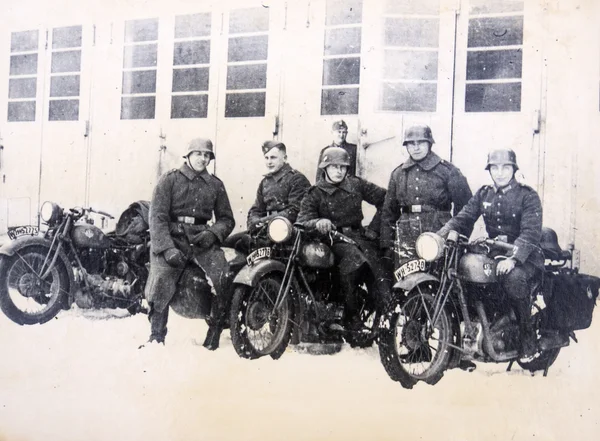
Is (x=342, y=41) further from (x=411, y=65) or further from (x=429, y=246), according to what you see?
(x=429, y=246)

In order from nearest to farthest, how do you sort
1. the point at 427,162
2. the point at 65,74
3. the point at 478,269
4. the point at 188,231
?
the point at 478,269 < the point at 427,162 < the point at 188,231 < the point at 65,74

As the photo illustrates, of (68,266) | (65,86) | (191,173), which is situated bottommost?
(68,266)

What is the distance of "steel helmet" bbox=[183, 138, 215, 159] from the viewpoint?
3213 millimetres

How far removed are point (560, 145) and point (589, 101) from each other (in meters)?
0.23

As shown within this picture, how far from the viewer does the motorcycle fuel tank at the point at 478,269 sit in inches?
107

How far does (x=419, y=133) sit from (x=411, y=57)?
0.37 m

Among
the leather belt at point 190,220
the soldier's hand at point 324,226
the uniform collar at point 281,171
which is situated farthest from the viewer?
the leather belt at point 190,220

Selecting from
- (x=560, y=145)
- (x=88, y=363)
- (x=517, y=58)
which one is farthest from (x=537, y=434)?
(x=88, y=363)

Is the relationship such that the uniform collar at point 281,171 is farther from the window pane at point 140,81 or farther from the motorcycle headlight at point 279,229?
the window pane at point 140,81

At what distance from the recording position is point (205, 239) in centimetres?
314

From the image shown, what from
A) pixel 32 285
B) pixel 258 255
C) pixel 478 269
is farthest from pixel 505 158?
pixel 32 285

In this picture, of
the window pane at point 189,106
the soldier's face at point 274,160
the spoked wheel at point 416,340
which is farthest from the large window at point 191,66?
the spoked wheel at point 416,340

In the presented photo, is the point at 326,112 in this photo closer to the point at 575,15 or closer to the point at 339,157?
the point at 339,157

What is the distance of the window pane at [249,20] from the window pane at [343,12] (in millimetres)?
344
